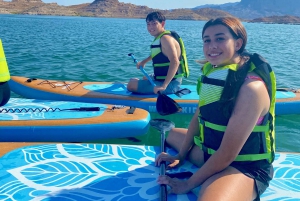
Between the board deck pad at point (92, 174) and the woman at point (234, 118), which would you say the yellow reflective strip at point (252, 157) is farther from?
the board deck pad at point (92, 174)

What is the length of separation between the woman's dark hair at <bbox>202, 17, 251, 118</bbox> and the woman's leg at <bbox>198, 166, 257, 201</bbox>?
0.37 meters

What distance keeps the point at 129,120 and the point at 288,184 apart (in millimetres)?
2052

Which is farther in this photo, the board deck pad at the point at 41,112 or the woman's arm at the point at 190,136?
the board deck pad at the point at 41,112

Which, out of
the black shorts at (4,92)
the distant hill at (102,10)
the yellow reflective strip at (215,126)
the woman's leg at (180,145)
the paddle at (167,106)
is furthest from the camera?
the distant hill at (102,10)

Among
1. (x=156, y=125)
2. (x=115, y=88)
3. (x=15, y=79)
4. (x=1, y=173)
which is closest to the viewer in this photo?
(x=1, y=173)

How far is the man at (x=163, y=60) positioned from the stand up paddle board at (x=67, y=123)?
0.80 meters

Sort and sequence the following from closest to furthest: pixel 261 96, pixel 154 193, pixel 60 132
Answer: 1. pixel 261 96
2. pixel 154 193
3. pixel 60 132

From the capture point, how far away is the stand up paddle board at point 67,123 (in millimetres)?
3826

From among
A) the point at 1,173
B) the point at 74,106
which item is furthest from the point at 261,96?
the point at 74,106

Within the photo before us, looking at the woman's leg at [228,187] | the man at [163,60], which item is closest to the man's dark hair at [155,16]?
the man at [163,60]

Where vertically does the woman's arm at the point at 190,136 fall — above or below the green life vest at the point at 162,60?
below

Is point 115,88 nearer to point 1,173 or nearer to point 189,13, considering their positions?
point 1,173

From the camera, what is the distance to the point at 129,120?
13.2 feet

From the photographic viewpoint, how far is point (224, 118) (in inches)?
83.0
